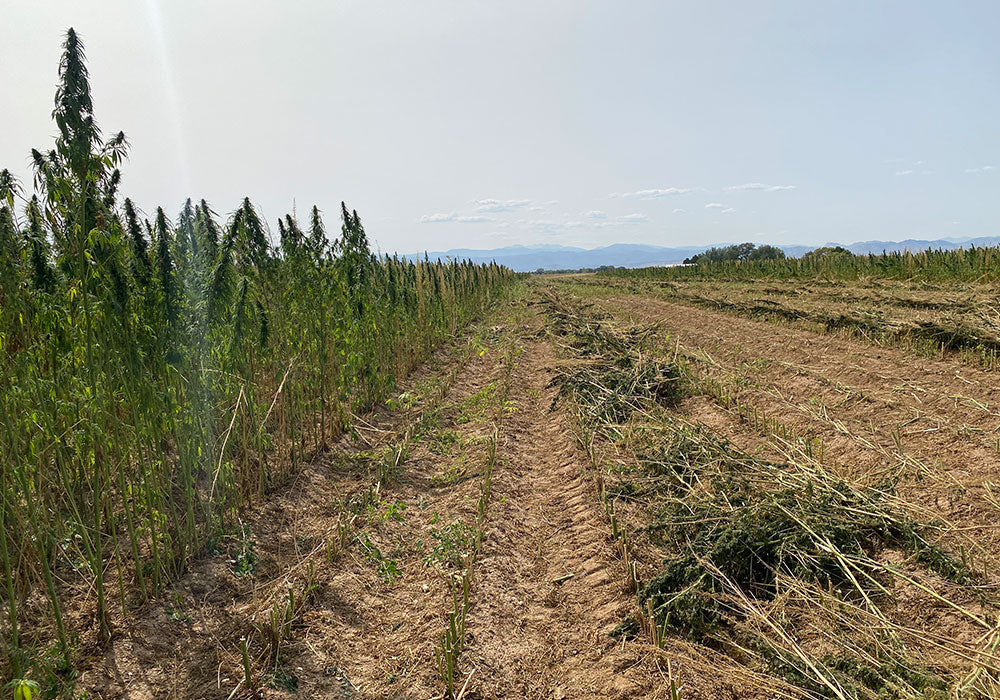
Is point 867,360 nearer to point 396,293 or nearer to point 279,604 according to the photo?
point 396,293

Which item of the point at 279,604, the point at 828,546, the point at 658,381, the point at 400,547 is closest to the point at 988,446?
the point at 828,546

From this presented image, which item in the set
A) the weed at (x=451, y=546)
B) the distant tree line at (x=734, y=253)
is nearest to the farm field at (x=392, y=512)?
the weed at (x=451, y=546)

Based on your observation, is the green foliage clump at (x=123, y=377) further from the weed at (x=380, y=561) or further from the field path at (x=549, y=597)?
the field path at (x=549, y=597)

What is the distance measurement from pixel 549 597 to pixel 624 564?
541 mm

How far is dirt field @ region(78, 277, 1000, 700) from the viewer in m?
2.76

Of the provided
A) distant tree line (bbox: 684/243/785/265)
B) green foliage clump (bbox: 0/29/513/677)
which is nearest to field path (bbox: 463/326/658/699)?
green foliage clump (bbox: 0/29/513/677)

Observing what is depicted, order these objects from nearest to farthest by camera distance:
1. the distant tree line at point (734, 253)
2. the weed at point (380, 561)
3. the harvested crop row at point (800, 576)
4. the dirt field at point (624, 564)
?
1. the harvested crop row at point (800, 576)
2. the dirt field at point (624, 564)
3. the weed at point (380, 561)
4. the distant tree line at point (734, 253)

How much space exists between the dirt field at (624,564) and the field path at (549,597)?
0.01 meters

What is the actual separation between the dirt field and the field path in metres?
0.01

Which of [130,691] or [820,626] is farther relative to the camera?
[820,626]

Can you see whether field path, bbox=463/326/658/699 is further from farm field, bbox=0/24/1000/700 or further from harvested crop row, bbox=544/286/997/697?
harvested crop row, bbox=544/286/997/697

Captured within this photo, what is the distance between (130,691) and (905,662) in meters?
3.65

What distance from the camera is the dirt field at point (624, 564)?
2764 mm

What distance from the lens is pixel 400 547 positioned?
421 centimetres
